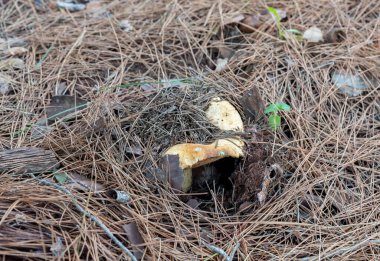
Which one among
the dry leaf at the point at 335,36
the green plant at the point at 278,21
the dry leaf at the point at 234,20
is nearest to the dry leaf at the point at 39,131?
the dry leaf at the point at 234,20

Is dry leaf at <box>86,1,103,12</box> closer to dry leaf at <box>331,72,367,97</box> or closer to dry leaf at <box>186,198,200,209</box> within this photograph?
dry leaf at <box>331,72,367,97</box>

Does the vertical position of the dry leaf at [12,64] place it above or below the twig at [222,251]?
above

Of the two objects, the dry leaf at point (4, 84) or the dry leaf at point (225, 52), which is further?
the dry leaf at point (225, 52)

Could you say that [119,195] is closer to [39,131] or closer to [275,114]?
[39,131]

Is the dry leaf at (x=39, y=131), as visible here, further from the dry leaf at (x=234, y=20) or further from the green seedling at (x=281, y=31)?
the green seedling at (x=281, y=31)

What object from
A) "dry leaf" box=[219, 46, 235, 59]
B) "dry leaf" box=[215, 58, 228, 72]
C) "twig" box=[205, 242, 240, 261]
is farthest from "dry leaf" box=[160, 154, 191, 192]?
"dry leaf" box=[219, 46, 235, 59]
